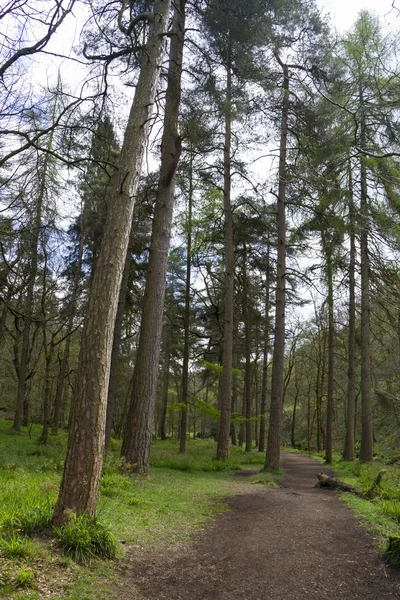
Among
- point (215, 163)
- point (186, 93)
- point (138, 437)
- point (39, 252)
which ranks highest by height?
point (215, 163)

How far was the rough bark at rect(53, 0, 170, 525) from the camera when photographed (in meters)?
4.23

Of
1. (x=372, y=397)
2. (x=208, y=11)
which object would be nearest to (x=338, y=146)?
(x=208, y=11)

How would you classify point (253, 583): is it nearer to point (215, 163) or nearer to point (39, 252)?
point (39, 252)

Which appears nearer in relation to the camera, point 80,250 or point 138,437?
point 138,437

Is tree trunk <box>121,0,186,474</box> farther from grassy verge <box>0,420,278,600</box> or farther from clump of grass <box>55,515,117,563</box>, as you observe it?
clump of grass <box>55,515,117,563</box>

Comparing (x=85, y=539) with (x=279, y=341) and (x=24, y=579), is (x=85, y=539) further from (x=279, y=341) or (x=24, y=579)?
(x=279, y=341)

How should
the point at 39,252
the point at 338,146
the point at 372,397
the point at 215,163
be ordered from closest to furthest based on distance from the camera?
the point at 338,146
the point at 39,252
the point at 215,163
the point at 372,397

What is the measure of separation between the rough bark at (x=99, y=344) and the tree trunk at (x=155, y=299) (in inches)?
97.0

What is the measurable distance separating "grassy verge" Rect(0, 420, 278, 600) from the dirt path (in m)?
0.35

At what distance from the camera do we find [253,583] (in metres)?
3.85

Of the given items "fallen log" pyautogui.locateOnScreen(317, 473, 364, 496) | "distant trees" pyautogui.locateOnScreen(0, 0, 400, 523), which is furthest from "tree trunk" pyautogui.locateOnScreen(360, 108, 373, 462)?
"fallen log" pyautogui.locateOnScreen(317, 473, 364, 496)

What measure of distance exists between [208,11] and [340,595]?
33.6 feet

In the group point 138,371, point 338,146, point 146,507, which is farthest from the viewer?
point 138,371

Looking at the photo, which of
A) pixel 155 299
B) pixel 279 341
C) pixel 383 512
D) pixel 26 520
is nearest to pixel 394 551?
pixel 383 512
